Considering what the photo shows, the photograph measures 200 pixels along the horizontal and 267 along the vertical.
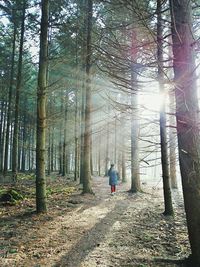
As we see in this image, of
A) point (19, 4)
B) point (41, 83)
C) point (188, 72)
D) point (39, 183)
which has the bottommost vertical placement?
point (39, 183)

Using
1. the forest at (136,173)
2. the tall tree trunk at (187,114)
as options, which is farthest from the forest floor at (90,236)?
the tall tree trunk at (187,114)

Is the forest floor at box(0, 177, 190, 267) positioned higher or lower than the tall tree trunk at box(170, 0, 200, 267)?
lower

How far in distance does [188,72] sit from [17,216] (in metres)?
6.38

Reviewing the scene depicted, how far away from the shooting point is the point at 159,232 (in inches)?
283

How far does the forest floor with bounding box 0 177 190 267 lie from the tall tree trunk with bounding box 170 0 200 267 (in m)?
1.38

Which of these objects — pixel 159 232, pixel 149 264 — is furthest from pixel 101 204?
pixel 149 264

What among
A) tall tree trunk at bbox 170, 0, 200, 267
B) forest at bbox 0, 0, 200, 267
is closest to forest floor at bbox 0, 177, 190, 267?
forest at bbox 0, 0, 200, 267

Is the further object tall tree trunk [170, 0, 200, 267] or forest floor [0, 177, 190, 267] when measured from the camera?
forest floor [0, 177, 190, 267]

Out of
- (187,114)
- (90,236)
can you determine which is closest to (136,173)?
(90,236)

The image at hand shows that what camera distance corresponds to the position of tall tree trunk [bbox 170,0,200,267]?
12.8ft

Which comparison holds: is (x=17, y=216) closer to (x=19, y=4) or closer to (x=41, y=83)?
(x=41, y=83)

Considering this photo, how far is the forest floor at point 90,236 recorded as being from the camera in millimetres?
5059

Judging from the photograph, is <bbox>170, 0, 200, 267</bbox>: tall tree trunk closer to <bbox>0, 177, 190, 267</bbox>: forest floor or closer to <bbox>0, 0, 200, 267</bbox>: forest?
<bbox>0, 0, 200, 267</bbox>: forest

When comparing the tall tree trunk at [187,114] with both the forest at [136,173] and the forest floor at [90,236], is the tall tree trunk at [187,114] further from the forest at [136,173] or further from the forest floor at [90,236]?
the forest floor at [90,236]
